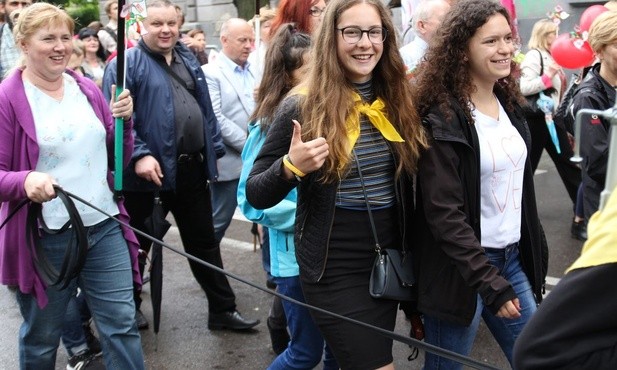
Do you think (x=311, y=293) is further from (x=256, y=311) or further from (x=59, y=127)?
(x=256, y=311)

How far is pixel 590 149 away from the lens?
4066mm

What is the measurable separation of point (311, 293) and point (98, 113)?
132 cm

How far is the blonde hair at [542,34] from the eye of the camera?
7.95 metres

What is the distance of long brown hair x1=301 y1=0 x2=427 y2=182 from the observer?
9.53 ft

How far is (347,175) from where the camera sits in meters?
2.96

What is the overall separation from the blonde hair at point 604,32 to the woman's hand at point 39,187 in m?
2.63

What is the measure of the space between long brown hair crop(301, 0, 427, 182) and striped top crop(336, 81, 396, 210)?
0.15 feet

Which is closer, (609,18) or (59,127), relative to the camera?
(59,127)

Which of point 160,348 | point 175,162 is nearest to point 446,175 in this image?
point 175,162

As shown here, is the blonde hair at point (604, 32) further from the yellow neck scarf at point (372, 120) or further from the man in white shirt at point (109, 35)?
the man in white shirt at point (109, 35)

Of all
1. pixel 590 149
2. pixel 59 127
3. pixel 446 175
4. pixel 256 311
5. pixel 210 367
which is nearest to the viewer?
pixel 446 175

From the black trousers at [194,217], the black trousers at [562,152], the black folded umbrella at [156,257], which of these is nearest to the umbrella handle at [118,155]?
the black folded umbrella at [156,257]

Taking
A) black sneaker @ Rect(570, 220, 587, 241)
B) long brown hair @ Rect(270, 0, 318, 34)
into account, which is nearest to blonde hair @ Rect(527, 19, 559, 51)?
black sneaker @ Rect(570, 220, 587, 241)

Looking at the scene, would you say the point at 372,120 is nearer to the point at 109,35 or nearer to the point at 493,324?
the point at 493,324
